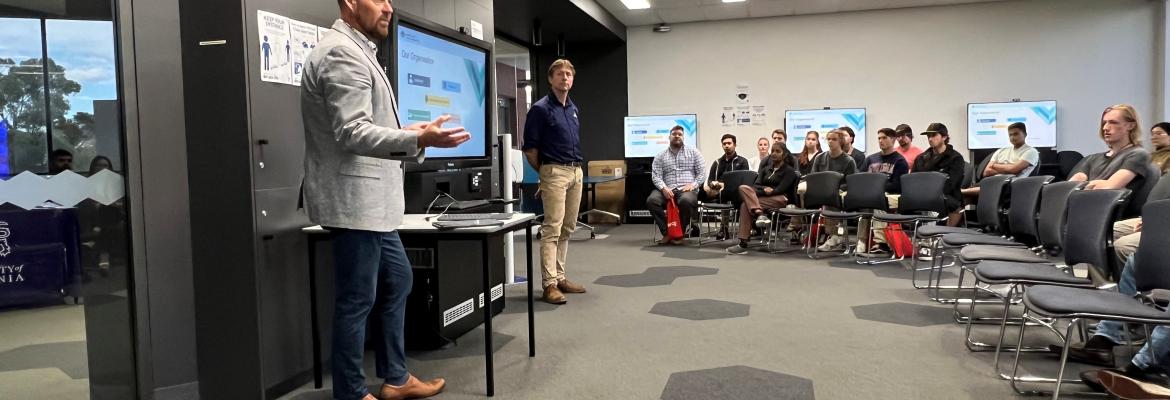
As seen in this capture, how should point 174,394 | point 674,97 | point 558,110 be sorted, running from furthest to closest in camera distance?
point 674,97, point 558,110, point 174,394

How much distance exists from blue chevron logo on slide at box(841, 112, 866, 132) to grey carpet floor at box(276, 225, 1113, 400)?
14.0 ft

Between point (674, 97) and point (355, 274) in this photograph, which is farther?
point (674, 97)

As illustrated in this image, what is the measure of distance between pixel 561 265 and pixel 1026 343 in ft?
8.16

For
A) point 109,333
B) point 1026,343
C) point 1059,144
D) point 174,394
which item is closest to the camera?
point 109,333

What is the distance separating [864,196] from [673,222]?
2008mm

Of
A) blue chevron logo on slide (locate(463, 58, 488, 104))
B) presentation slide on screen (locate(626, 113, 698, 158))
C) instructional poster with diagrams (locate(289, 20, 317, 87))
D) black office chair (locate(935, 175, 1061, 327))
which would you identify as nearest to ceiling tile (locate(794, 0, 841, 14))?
presentation slide on screen (locate(626, 113, 698, 158))

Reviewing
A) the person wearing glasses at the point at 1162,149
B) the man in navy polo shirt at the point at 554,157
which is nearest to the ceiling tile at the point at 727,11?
the person wearing glasses at the point at 1162,149

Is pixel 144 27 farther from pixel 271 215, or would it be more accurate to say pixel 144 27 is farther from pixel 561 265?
pixel 561 265

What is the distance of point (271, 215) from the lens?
248 centimetres

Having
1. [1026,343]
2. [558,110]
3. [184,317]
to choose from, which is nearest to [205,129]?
[184,317]

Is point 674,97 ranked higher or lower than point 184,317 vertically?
higher

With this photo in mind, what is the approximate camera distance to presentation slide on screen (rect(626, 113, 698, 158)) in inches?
374

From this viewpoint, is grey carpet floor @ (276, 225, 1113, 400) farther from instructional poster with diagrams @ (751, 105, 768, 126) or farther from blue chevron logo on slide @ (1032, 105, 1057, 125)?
blue chevron logo on slide @ (1032, 105, 1057, 125)

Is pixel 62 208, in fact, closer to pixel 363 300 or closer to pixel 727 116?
pixel 363 300
